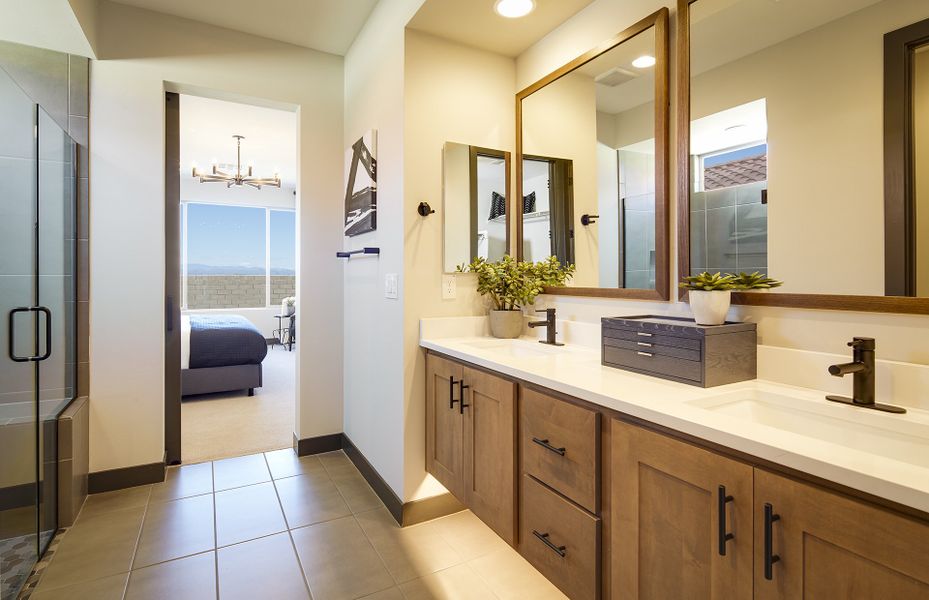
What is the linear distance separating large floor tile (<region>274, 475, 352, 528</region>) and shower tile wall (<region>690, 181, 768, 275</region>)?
6.66 feet

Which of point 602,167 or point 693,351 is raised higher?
point 602,167

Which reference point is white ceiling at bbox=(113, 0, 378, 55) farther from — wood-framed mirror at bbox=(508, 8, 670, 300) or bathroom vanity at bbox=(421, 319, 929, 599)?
bathroom vanity at bbox=(421, 319, 929, 599)

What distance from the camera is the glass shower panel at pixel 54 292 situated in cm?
201

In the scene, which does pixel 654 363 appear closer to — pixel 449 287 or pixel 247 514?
pixel 449 287

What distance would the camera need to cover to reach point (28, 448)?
186cm

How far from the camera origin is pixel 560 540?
1.38 meters

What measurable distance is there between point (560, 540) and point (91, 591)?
1776 millimetres

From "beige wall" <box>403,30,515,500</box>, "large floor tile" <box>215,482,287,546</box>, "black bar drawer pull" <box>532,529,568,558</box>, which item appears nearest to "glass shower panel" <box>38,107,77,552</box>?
"large floor tile" <box>215,482,287,546</box>

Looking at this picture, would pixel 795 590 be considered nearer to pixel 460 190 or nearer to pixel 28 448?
pixel 460 190

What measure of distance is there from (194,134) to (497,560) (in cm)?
551

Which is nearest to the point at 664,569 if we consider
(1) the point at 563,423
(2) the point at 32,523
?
(1) the point at 563,423

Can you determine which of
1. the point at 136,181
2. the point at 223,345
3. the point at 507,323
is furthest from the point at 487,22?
the point at 223,345

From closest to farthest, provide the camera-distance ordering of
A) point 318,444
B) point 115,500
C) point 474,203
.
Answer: point 474,203 < point 115,500 < point 318,444

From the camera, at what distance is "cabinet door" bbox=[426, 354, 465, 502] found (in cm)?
198
